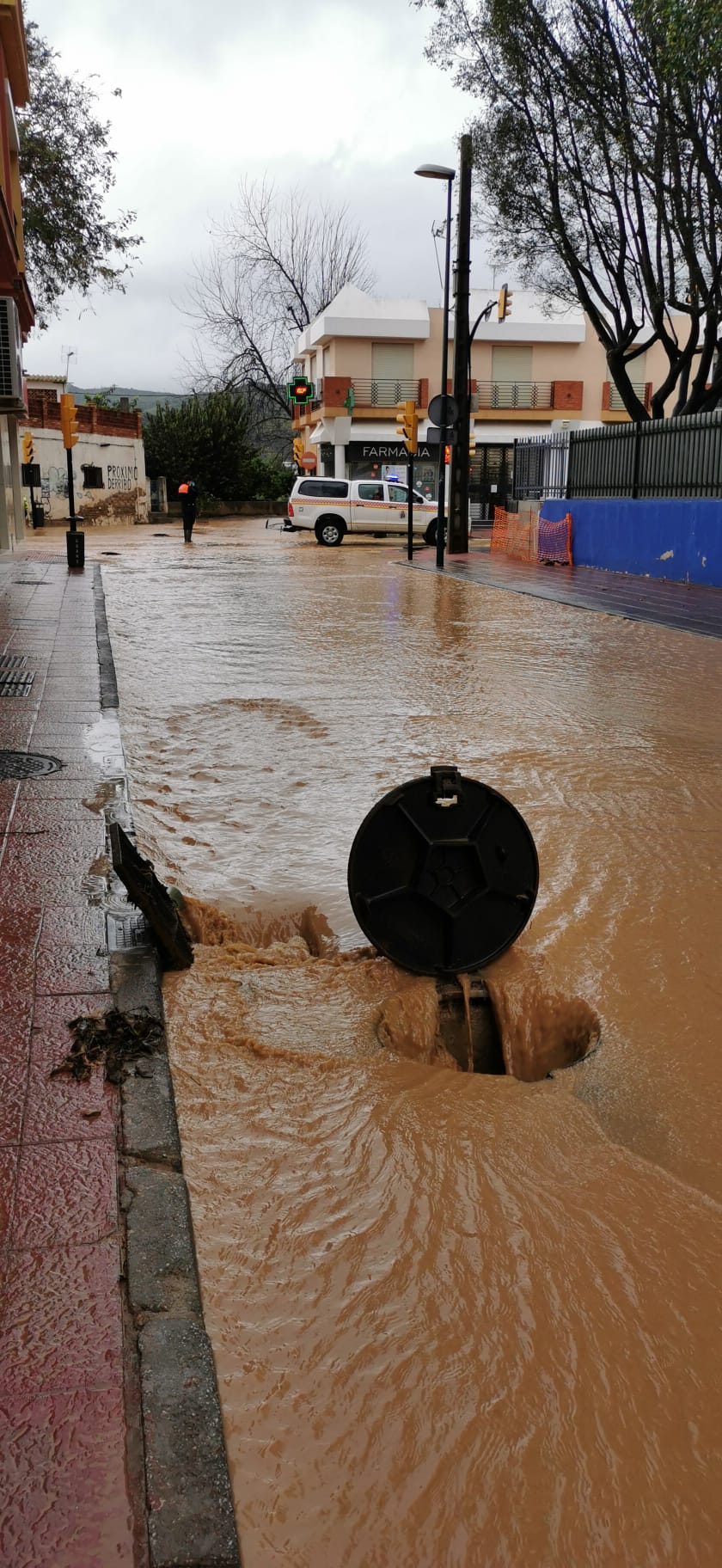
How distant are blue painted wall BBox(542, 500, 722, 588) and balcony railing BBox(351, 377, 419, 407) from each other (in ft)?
94.2

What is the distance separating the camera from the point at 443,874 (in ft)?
13.3

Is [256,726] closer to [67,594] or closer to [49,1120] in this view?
[49,1120]

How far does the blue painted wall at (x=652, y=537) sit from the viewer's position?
18.9 meters

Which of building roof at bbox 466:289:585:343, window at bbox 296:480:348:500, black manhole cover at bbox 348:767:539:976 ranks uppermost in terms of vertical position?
building roof at bbox 466:289:585:343

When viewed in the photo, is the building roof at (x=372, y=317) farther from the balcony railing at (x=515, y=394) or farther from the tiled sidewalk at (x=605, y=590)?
the tiled sidewalk at (x=605, y=590)

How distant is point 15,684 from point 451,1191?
6.88 metres

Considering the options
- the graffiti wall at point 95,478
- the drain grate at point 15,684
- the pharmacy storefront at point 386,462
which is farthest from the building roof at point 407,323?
the drain grate at point 15,684

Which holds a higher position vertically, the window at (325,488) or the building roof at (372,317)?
the building roof at (372,317)

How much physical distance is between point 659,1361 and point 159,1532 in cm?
100

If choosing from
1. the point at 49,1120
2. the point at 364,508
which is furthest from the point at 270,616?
the point at 364,508

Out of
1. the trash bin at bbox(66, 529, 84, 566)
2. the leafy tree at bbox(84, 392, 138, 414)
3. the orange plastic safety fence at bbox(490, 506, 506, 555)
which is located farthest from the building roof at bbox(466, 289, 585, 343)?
the trash bin at bbox(66, 529, 84, 566)

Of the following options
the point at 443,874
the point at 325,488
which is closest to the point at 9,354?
the point at 325,488

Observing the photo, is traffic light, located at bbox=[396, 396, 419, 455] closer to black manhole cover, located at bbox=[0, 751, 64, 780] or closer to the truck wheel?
the truck wheel

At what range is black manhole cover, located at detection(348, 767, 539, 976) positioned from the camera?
3967 millimetres
